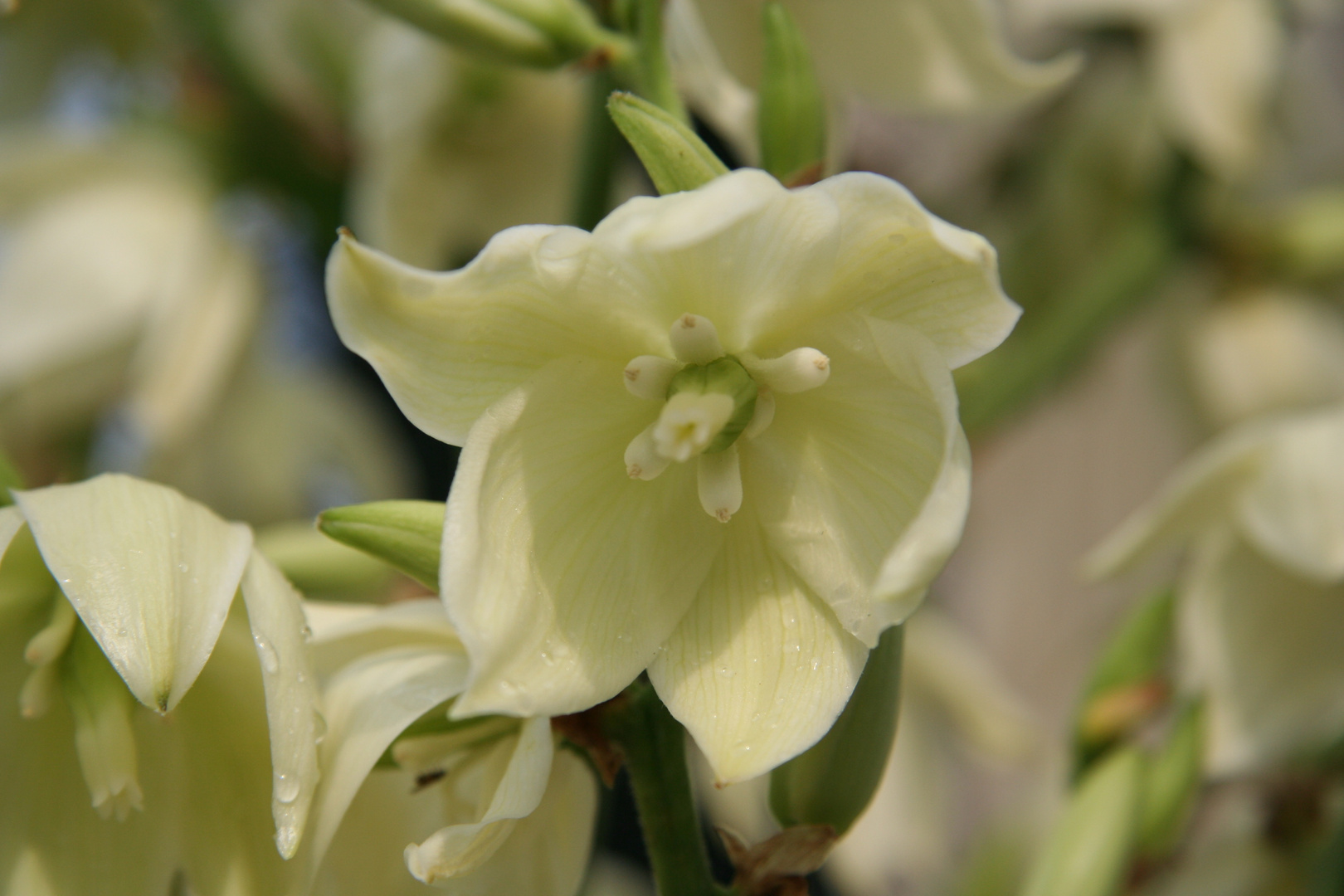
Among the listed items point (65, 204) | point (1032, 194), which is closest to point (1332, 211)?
point (1032, 194)

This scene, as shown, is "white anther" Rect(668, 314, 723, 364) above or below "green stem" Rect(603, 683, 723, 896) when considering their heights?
above

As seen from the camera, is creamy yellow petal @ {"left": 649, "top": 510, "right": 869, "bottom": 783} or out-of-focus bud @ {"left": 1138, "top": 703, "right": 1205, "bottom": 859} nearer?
creamy yellow petal @ {"left": 649, "top": 510, "right": 869, "bottom": 783}

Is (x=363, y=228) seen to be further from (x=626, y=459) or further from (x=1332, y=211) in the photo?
(x=1332, y=211)

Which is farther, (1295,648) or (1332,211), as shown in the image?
(1332,211)

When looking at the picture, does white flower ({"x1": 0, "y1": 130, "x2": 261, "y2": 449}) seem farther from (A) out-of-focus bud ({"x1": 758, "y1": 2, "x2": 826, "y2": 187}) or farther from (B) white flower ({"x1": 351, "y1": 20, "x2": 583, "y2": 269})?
(A) out-of-focus bud ({"x1": 758, "y1": 2, "x2": 826, "y2": 187})

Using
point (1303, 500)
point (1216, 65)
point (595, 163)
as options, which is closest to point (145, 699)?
point (595, 163)

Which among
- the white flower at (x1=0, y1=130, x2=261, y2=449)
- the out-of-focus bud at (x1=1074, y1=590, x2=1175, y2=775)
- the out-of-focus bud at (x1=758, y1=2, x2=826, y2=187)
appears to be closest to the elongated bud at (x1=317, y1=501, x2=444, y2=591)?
the out-of-focus bud at (x1=758, y1=2, x2=826, y2=187)

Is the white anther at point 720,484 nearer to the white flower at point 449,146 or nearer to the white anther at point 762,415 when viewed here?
the white anther at point 762,415
